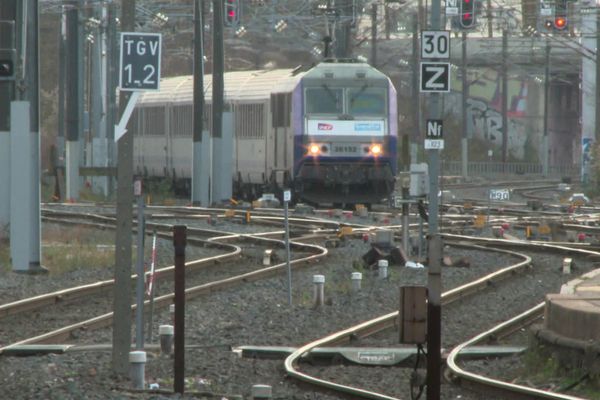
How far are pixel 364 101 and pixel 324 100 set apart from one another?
3.00 feet

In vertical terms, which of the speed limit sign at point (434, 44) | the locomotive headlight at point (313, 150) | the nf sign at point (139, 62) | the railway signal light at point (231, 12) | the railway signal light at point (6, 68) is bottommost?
the locomotive headlight at point (313, 150)

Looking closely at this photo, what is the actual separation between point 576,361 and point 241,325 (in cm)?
437

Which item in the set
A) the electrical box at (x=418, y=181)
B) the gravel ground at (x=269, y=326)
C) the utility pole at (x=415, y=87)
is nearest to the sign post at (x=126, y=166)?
the gravel ground at (x=269, y=326)

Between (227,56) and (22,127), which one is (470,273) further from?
(227,56)

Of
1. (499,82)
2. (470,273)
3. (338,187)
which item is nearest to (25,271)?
(470,273)

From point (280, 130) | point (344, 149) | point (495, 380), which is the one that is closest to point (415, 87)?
point (280, 130)

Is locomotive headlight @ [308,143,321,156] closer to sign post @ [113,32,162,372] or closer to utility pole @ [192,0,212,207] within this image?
utility pole @ [192,0,212,207]

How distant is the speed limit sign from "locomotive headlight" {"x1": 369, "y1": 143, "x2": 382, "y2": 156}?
43.1ft

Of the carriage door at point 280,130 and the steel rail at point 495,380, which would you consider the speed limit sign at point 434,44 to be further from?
the carriage door at point 280,130

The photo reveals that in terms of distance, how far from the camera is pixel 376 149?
33781 millimetres

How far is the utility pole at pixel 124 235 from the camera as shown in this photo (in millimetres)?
11047

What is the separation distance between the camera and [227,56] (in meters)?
84.4

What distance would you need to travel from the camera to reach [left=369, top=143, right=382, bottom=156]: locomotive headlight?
33.7 meters

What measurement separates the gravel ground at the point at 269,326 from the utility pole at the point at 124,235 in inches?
10.4
